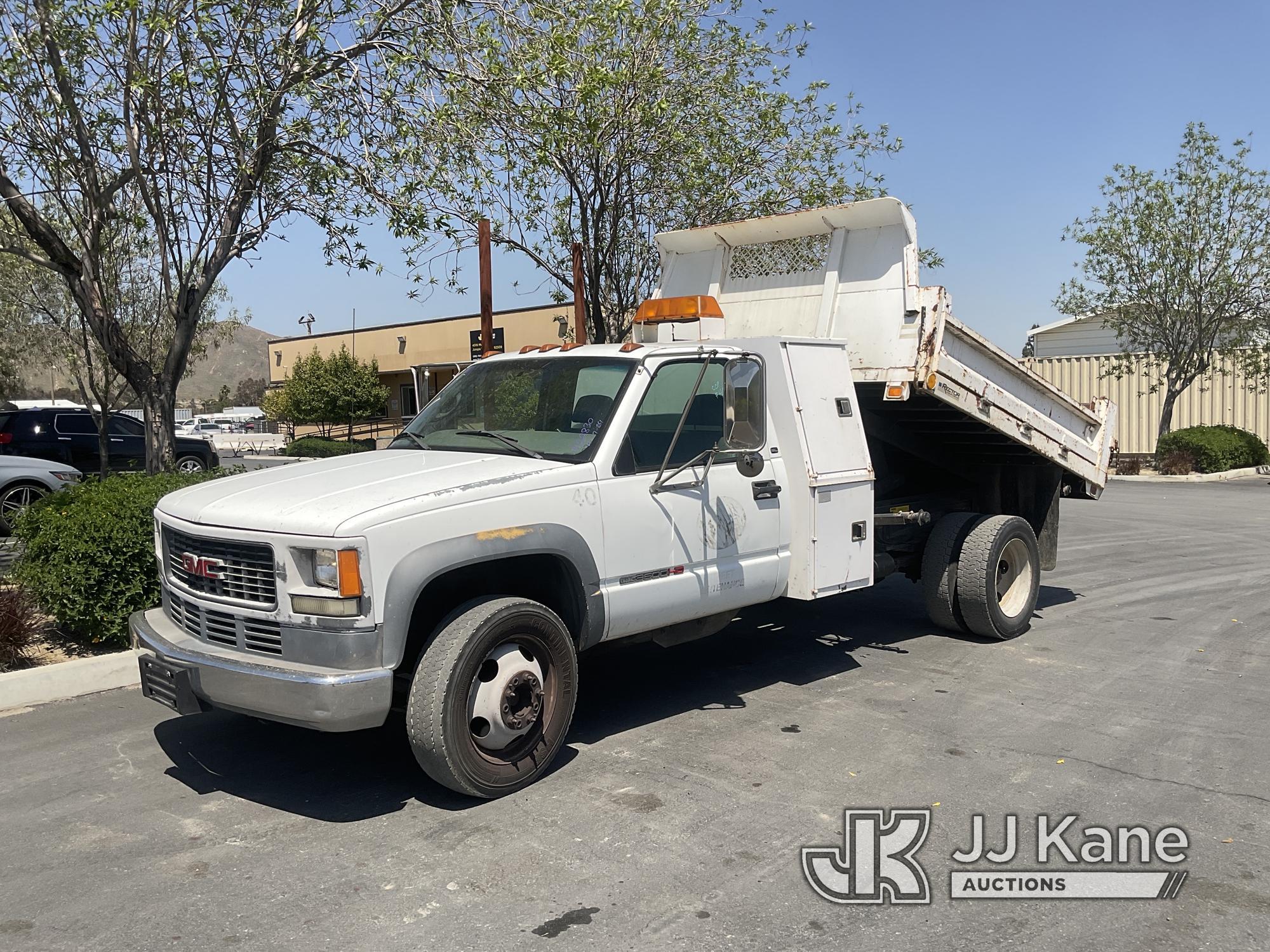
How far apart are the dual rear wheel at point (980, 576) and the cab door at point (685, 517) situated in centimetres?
213

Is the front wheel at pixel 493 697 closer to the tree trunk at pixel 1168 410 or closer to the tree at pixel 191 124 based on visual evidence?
the tree at pixel 191 124

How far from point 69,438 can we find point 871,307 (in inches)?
576

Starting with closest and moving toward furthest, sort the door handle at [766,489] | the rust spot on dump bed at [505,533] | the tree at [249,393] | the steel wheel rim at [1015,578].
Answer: the rust spot on dump bed at [505,533], the door handle at [766,489], the steel wheel rim at [1015,578], the tree at [249,393]

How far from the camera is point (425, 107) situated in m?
9.81

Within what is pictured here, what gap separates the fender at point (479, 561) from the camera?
15.3 ft

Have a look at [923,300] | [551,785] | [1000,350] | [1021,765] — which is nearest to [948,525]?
[1000,350]

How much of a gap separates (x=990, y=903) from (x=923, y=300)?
4.20 m

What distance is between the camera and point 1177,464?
961 inches

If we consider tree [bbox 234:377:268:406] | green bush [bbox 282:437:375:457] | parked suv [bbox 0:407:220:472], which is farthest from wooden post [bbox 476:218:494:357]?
tree [bbox 234:377:268:406]

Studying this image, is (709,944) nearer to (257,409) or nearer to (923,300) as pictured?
(923,300)

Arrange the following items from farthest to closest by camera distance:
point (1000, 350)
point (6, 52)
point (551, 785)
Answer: point (6, 52)
point (1000, 350)
point (551, 785)

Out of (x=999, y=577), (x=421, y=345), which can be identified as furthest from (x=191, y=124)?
(x=421, y=345)

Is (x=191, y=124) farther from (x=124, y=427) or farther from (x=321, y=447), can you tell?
(x=321, y=447)

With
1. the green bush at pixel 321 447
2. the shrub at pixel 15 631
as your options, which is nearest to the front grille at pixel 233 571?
the shrub at pixel 15 631
